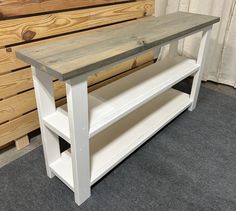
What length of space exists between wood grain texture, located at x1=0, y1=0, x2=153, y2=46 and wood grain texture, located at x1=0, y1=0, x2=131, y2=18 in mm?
27

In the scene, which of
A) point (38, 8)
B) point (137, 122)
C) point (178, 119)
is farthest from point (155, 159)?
point (38, 8)

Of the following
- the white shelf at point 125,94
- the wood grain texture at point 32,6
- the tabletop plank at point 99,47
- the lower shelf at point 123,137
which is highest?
the wood grain texture at point 32,6

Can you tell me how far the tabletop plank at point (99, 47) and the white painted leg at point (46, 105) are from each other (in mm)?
97

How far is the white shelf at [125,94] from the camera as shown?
3.22 feet

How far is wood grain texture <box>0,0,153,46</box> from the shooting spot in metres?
1.09

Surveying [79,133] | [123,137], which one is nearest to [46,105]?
[79,133]

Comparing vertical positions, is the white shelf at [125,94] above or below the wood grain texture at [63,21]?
below

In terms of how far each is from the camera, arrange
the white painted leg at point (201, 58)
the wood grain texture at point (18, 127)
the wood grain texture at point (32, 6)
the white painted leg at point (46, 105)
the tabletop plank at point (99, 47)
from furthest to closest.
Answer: the white painted leg at point (201, 58), the wood grain texture at point (18, 127), the wood grain texture at point (32, 6), the white painted leg at point (46, 105), the tabletop plank at point (99, 47)

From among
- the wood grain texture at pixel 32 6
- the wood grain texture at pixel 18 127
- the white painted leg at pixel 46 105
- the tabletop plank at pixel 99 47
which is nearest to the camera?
the tabletop plank at pixel 99 47

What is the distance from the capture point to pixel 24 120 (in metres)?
1.30

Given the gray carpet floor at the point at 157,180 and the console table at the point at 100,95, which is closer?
the console table at the point at 100,95

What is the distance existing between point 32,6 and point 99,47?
16.6 inches

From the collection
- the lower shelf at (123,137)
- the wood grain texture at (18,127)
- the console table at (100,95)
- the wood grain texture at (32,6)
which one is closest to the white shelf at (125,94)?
the console table at (100,95)

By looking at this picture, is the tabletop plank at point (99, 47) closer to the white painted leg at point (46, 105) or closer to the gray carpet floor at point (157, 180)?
the white painted leg at point (46, 105)
